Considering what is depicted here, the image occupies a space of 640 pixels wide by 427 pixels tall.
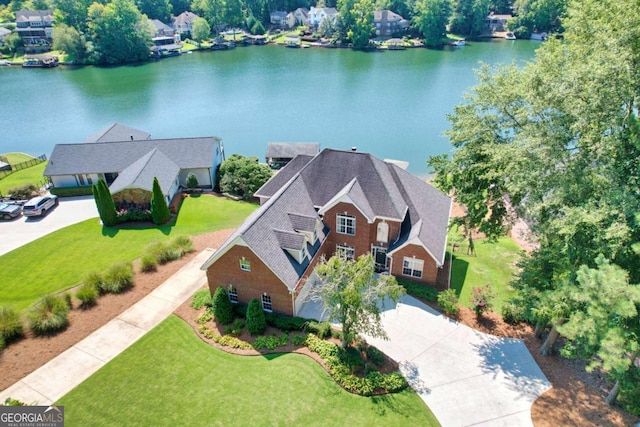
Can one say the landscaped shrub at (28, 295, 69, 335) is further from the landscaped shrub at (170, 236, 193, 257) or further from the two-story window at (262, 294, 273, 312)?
the two-story window at (262, 294, 273, 312)

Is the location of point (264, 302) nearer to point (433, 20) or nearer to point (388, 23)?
point (433, 20)

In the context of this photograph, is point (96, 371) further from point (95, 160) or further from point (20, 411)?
point (95, 160)

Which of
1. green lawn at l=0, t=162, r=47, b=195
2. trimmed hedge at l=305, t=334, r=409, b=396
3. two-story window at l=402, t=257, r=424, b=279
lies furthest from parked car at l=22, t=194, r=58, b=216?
two-story window at l=402, t=257, r=424, b=279

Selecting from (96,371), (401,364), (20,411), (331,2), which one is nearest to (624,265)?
(401,364)

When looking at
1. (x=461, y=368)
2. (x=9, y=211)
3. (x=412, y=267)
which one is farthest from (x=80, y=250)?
(x=461, y=368)

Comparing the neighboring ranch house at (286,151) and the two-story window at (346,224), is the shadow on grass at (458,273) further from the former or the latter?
the neighboring ranch house at (286,151)

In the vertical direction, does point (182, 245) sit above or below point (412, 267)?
below

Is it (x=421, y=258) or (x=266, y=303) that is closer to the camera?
(x=266, y=303)
